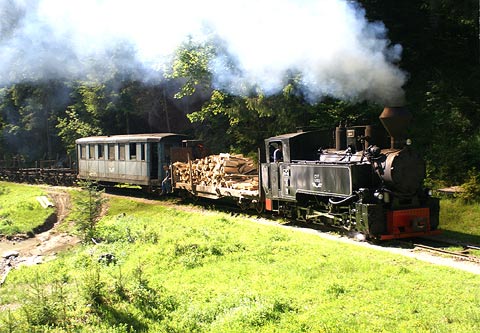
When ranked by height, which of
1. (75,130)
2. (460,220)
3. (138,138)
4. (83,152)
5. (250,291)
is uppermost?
(75,130)

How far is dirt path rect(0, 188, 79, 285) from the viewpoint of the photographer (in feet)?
49.7

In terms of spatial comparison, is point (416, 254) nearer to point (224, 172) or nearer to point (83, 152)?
point (224, 172)

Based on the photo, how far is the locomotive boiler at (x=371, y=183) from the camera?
11.2 metres

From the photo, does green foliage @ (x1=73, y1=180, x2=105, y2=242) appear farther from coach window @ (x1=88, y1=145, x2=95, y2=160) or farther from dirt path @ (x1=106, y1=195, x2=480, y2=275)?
coach window @ (x1=88, y1=145, x2=95, y2=160)

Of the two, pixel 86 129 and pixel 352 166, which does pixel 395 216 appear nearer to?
pixel 352 166

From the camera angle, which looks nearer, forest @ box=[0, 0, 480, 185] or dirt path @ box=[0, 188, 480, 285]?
dirt path @ box=[0, 188, 480, 285]

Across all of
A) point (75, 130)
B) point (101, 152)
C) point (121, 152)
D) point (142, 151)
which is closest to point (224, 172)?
point (142, 151)

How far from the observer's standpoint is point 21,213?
2131cm

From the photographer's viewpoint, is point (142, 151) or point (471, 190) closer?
point (471, 190)

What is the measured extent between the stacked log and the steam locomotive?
1.08 feet

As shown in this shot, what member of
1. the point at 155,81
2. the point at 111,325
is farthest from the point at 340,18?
the point at 155,81

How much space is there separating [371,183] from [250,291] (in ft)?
16.2

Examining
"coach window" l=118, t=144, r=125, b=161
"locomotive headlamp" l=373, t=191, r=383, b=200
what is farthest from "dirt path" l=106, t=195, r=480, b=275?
"coach window" l=118, t=144, r=125, b=161

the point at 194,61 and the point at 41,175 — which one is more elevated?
the point at 194,61
